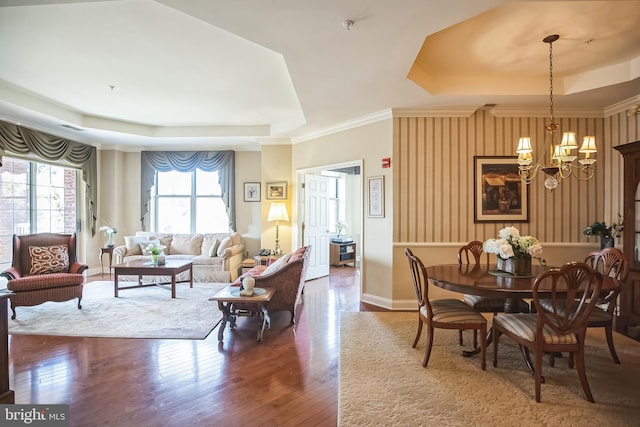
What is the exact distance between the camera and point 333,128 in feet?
17.1

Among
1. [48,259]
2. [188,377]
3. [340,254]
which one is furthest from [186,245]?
[188,377]

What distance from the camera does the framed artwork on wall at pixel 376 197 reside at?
14.8ft

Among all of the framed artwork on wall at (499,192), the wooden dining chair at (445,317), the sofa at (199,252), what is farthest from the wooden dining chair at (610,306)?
the sofa at (199,252)

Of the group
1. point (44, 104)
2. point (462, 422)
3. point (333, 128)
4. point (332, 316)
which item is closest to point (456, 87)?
point (333, 128)

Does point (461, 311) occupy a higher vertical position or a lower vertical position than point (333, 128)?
lower

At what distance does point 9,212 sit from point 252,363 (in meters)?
5.23

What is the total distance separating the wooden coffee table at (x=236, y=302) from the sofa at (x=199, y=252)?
2.40 meters

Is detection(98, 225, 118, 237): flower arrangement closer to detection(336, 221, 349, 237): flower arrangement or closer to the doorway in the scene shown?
the doorway

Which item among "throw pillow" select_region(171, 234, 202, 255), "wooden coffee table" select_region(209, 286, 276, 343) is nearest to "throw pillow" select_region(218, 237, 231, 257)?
"throw pillow" select_region(171, 234, 202, 255)

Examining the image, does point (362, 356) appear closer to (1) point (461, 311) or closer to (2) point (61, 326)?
(1) point (461, 311)

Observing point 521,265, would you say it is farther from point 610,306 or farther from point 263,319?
point 263,319

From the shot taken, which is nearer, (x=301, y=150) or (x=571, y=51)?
(x=571, y=51)

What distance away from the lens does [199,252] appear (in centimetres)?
661

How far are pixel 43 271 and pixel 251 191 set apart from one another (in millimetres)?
3830
